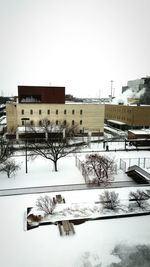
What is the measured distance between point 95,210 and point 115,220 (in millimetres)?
1306

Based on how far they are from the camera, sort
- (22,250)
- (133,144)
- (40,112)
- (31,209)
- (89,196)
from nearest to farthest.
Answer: (22,250)
(31,209)
(89,196)
(133,144)
(40,112)

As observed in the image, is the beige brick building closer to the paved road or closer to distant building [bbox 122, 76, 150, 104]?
the paved road

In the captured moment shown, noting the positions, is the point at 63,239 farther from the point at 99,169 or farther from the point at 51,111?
the point at 51,111

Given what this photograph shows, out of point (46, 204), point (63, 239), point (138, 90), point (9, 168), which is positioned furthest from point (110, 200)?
point (138, 90)

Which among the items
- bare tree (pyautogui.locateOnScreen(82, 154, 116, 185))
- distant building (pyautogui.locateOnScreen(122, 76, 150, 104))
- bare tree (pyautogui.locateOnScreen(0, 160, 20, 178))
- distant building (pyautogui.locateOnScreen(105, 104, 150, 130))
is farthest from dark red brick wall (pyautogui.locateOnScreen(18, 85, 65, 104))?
distant building (pyautogui.locateOnScreen(122, 76, 150, 104))

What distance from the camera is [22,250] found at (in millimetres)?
9781

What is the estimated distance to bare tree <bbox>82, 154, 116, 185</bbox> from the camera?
1811 centimetres

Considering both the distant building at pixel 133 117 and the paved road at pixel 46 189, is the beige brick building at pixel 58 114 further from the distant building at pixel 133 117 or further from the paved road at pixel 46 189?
the paved road at pixel 46 189

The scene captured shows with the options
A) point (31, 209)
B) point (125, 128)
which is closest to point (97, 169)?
point (31, 209)

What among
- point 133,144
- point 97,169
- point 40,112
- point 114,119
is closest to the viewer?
point 97,169

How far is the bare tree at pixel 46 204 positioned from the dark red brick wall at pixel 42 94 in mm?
30914

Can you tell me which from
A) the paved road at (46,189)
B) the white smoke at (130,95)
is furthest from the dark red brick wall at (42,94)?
the white smoke at (130,95)

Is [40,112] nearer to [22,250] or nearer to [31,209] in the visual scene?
[31,209]

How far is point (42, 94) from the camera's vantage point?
139 ft
